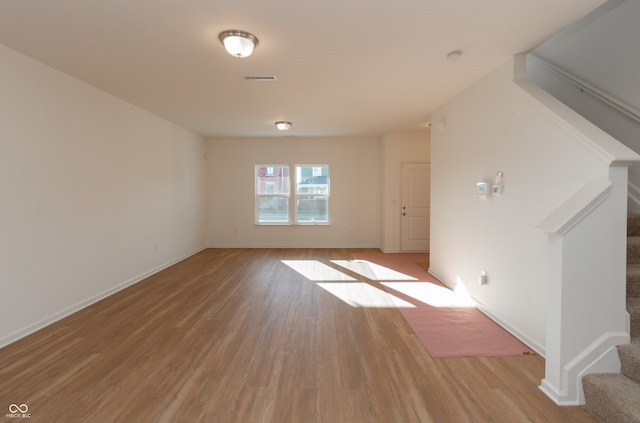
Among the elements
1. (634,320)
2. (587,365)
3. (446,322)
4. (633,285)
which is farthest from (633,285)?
(446,322)

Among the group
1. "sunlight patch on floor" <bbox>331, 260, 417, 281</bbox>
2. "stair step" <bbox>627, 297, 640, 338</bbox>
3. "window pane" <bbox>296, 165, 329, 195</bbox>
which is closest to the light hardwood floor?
"stair step" <bbox>627, 297, 640, 338</bbox>

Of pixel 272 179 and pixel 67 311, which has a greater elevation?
pixel 272 179

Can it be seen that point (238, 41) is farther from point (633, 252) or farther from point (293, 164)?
point (293, 164)

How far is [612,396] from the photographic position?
1.74 m

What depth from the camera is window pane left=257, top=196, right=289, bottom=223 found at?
24.6ft

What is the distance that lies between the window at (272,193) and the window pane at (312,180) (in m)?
0.30

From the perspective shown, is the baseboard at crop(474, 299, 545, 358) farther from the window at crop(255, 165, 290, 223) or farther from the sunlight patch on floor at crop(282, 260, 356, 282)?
the window at crop(255, 165, 290, 223)

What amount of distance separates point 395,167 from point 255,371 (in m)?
5.39

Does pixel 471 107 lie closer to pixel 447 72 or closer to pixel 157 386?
pixel 447 72

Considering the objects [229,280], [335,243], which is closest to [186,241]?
[229,280]

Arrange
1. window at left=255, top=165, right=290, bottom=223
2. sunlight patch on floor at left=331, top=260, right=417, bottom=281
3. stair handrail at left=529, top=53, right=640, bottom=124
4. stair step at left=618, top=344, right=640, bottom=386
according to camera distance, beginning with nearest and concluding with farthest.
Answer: stair step at left=618, top=344, right=640, bottom=386 < stair handrail at left=529, top=53, right=640, bottom=124 < sunlight patch on floor at left=331, top=260, right=417, bottom=281 < window at left=255, top=165, right=290, bottom=223

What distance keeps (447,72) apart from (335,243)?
4.88m

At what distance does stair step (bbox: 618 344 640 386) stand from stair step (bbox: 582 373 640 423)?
3 centimetres

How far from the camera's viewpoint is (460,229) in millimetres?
3979
